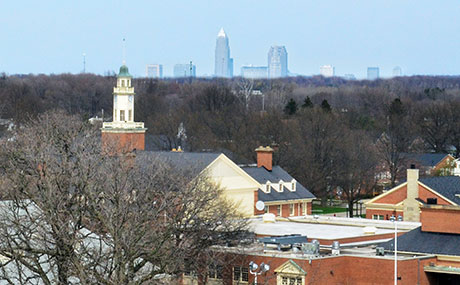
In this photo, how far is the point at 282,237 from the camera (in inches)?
1827

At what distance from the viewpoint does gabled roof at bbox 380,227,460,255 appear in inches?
1681

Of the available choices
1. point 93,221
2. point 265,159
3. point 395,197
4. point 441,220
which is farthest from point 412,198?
point 93,221

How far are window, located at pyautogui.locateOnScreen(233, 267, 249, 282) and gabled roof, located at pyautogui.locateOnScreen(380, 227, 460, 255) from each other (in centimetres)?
539

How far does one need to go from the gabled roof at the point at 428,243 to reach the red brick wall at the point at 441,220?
7.6 inches

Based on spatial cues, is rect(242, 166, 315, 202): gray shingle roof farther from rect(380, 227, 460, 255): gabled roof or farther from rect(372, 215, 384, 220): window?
rect(380, 227, 460, 255): gabled roof

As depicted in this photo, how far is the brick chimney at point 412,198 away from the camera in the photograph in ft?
204

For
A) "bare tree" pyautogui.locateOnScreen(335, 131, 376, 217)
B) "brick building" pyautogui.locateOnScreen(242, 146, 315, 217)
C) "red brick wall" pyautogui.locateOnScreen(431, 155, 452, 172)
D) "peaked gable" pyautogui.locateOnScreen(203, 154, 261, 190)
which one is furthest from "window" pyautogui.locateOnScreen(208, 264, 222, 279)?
"red brick wall" pyautogui.locateOnScreen(431, 155, 452, 172)

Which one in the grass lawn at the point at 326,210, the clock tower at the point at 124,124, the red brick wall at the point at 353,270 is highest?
the clock tower at the point at 124,124

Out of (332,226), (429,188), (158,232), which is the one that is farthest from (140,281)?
(429,188)

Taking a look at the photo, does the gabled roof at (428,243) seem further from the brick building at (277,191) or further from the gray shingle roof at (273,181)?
the gray shingle roof at (273,181)

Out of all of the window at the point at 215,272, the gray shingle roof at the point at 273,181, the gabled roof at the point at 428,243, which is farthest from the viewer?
the gray shingle roof at the point at 273,181

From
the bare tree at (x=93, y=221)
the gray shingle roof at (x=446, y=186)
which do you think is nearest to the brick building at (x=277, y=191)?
the gray shingle roof at (x=446, y=186)

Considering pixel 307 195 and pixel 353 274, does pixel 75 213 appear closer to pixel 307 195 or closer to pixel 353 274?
pixel 353 274

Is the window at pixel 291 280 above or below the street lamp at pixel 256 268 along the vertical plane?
below
